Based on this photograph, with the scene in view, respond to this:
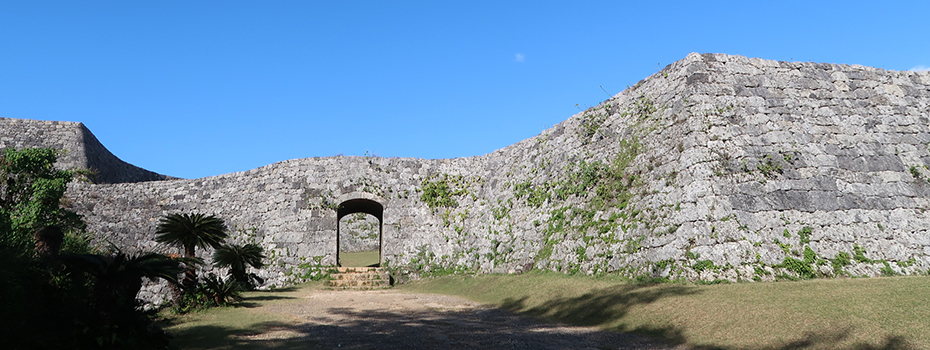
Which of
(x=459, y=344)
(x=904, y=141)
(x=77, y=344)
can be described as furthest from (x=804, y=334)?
(x=904, y=141)

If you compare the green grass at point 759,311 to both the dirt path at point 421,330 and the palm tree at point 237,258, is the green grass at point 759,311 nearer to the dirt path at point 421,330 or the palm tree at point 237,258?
the dirt path at point 421,330

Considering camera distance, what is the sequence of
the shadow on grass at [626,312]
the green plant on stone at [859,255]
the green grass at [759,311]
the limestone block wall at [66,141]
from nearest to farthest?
the shadow on grass at [626,312]
the green grass at [759,311]
the green plant on stone at [859,255]
the limestone block wall at [66,141]

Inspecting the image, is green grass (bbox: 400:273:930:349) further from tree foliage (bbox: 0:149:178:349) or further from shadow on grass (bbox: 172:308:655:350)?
tree foliage (bbox: 0:149:178:349)

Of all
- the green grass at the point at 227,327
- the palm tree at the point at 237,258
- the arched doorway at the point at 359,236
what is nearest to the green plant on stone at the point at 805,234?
the green grass at the point at 227,327

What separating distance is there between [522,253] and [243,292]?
7584 millimetres

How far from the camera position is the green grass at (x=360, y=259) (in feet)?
74.3

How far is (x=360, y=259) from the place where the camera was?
79.5ft

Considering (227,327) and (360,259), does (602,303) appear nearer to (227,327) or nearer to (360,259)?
(227,327)

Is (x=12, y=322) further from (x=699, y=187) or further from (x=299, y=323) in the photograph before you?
(x=699, y=187)

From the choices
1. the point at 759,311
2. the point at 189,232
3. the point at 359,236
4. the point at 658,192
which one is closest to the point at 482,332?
the point at 759,311

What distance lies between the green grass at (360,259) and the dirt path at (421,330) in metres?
10.9

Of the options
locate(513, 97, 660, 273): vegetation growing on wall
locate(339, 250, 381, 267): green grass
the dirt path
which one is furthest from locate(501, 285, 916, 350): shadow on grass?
locate(339, 250, 381, 267): green grass

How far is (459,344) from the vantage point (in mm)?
6535

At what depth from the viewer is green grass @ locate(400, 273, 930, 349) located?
6043 millimetres
